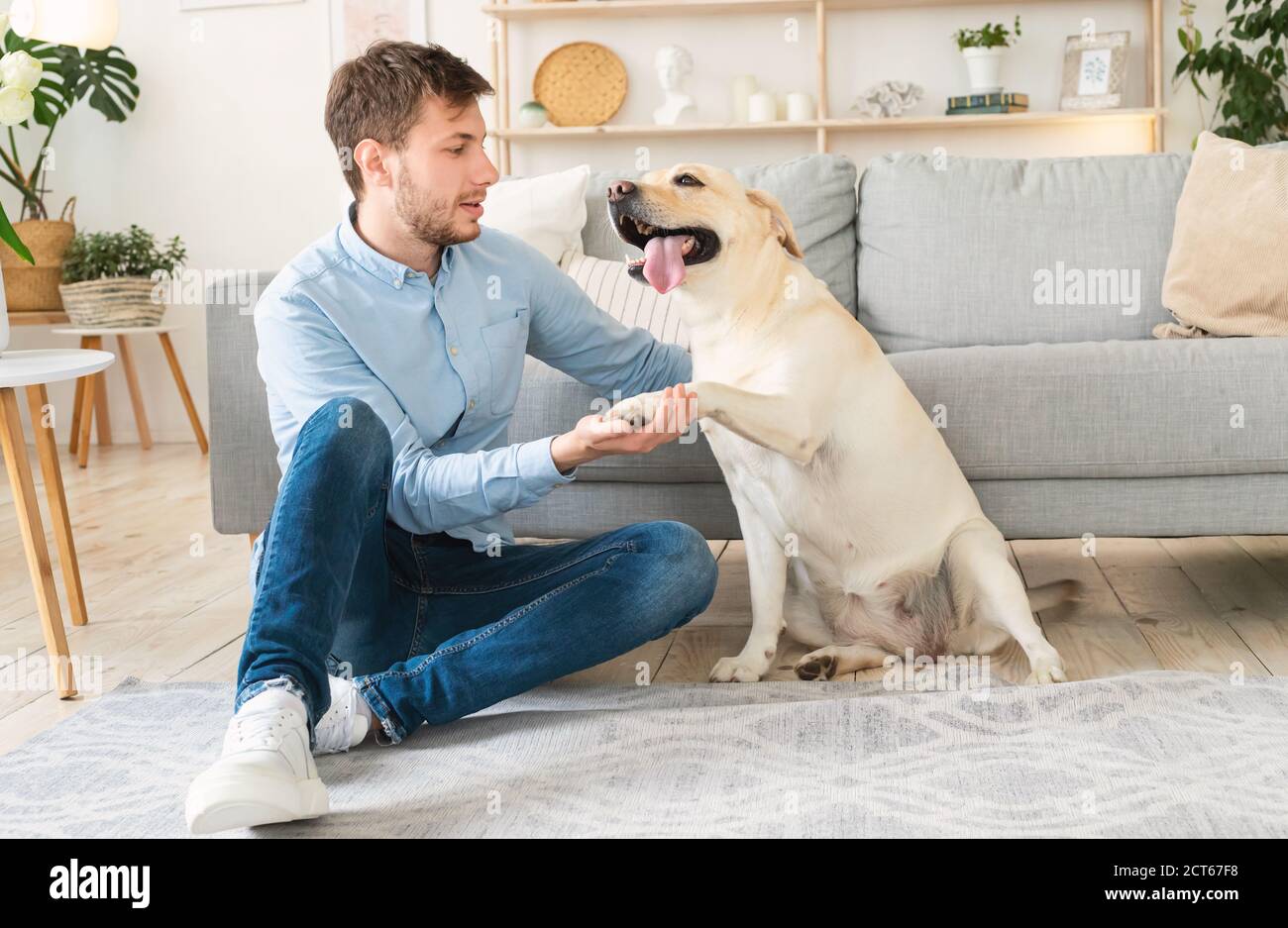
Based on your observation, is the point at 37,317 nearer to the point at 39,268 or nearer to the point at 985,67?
the point at 39,268

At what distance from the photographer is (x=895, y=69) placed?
4.56 metres

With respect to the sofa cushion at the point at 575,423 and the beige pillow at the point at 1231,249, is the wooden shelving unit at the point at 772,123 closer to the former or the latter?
the beige pillow at the point at 1231,249

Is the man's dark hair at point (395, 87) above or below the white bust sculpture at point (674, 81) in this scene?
below

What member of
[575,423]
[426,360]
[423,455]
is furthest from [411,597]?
[575,423]

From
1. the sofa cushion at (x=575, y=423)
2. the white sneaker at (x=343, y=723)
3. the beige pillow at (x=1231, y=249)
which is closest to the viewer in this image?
the white sneaker at (x=343, y=723)

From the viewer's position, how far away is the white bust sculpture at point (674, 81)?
4543 millimetres

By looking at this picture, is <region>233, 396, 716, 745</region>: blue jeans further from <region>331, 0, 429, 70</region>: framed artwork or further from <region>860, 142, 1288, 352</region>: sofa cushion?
<region>331, 0, 429, 70</region>: framed artwork

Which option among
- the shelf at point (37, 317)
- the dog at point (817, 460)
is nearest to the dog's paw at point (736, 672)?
the dog at point (817, 460)

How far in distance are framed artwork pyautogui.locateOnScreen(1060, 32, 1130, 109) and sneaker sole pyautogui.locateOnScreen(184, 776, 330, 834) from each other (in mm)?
3881

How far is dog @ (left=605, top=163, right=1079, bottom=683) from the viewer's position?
1729 millimetres

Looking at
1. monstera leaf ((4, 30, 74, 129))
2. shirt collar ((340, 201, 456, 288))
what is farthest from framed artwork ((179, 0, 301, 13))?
shirt collar ((340, 201, 456, 288))
